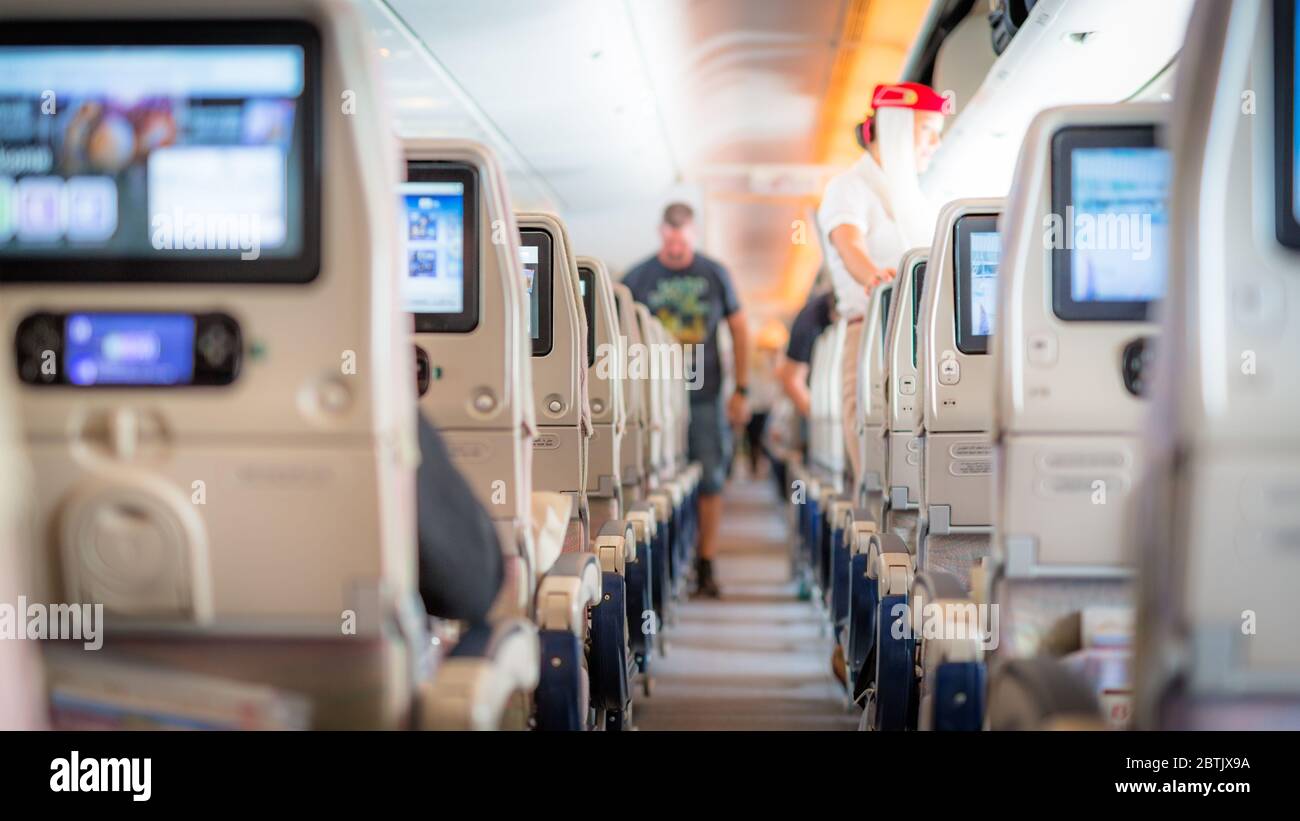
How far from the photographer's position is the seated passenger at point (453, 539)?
1642 millimetres

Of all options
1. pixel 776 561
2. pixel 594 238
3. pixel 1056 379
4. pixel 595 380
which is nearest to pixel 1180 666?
pixel 1056 379

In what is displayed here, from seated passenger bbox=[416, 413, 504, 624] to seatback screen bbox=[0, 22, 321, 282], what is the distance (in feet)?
1.29

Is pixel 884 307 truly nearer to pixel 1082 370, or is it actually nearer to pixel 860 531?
pixel 860 531

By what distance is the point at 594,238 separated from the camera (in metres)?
13.4

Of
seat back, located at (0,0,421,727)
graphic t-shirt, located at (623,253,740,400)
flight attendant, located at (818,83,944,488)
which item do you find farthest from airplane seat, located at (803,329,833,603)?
seat back, located at (0,0,421,727)

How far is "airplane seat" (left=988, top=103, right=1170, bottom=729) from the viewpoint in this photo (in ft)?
6.08

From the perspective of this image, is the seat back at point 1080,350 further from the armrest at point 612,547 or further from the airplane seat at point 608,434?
the airplane seat at point 608,434

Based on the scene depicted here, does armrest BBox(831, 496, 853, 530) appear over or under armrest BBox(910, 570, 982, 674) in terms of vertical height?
under

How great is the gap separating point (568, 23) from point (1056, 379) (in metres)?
5.60

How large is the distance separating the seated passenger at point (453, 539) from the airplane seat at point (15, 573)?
525 mm

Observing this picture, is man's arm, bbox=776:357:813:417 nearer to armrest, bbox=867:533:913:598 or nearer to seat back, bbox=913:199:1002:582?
seat back, bbox=913:199:1002:582

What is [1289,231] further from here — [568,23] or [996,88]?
[568,23]

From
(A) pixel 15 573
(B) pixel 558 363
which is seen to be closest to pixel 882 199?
(B) pixel 558 363

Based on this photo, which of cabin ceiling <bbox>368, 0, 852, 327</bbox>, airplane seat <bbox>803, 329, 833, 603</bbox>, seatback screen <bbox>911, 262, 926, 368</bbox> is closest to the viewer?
seatback screen <bbox>911, 262, 926, 368</bbox>
